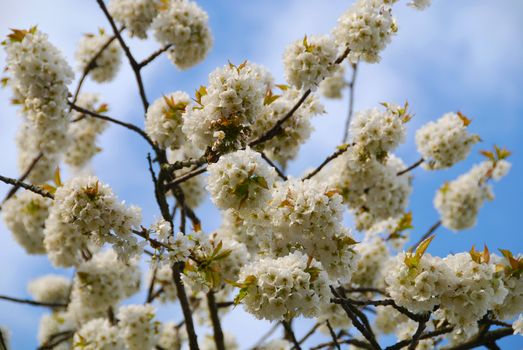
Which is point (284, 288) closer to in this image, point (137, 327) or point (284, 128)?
point (284, 128)

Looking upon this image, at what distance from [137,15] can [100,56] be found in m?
1.52

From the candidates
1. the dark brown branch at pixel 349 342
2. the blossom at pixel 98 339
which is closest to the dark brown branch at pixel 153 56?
the blossom at pixel 98 339

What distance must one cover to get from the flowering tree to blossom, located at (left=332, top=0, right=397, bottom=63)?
0.01 metres

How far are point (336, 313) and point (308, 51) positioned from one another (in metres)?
3.30

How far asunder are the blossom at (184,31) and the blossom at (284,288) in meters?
3.72

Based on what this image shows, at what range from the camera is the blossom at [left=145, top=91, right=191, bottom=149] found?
4918 millimetres

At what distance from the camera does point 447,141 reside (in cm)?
612

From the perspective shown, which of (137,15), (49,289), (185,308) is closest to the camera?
(185,308)

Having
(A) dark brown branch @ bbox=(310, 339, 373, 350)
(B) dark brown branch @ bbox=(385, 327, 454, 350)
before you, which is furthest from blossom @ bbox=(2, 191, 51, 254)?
(B) dark brown branch @ bbox=(385, 327, 454, 350)

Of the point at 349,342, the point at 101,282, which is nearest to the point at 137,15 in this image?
the point at 101,282

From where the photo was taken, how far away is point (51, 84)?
5.26 metres

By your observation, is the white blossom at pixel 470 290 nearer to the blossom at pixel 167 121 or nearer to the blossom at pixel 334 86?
the blossom at pixel 167 121

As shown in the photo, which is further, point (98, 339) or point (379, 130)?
point (98, 339)

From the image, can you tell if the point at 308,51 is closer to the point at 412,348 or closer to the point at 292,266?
the point at 292,266
